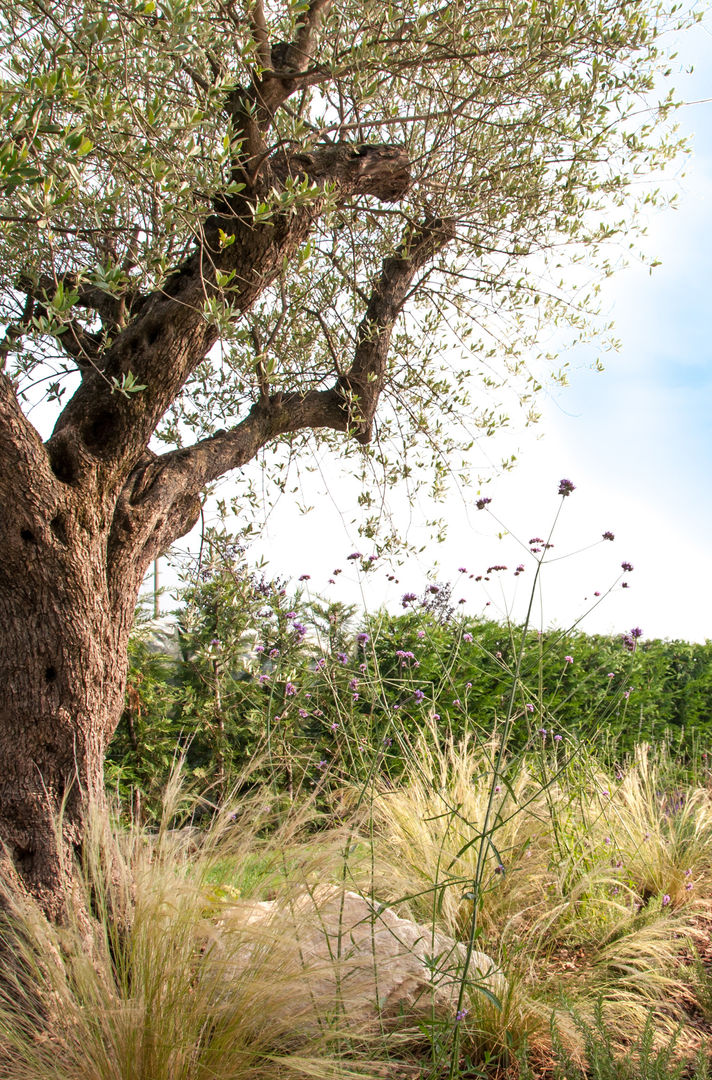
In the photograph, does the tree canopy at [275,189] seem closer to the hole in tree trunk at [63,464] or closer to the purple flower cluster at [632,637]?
the hole in tree trunk at [63,464]

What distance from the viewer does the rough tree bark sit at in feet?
10.6

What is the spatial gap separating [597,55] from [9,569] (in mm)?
4134

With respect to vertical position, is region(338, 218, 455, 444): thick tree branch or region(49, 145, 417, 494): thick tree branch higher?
region(338, 218, 455, 444): thick tree branch

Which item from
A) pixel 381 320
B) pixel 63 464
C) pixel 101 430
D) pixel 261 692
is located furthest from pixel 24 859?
pixel 381 320

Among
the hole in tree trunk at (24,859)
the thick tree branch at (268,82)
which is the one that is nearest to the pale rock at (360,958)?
the hole in tree trunk at (24,859)

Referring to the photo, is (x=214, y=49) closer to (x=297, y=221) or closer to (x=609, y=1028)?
(x=297, y=221)

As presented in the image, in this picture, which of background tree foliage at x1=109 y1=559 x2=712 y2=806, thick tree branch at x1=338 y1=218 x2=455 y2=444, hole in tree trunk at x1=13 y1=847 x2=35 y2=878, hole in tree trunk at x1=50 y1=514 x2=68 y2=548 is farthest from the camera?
background tree foliage at x1=109 y1=559 x2=712 y2=806

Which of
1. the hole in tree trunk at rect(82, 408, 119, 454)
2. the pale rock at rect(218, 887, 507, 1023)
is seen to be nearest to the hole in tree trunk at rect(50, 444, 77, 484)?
the hole in tree trunk at rect(82, 408, 119, 454)

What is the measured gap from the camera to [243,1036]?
247 centimetres

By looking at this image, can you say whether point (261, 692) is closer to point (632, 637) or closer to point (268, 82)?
point (632, 637)

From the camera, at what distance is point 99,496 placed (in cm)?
358

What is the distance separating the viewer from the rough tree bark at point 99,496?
127 inches

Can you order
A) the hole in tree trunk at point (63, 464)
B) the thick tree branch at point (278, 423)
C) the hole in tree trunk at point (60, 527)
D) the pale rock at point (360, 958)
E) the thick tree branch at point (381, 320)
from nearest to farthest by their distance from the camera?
1. the pale rock at point (360, 958)
2. the hole in tree trunk at point (60, 527)
3. the hole in tree trunk at point (63, 464)
4. the thick tree branch at point (278, 423)
5. the thick tree branch at point (381, 320)

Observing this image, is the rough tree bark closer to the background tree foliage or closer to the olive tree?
the olive tree
